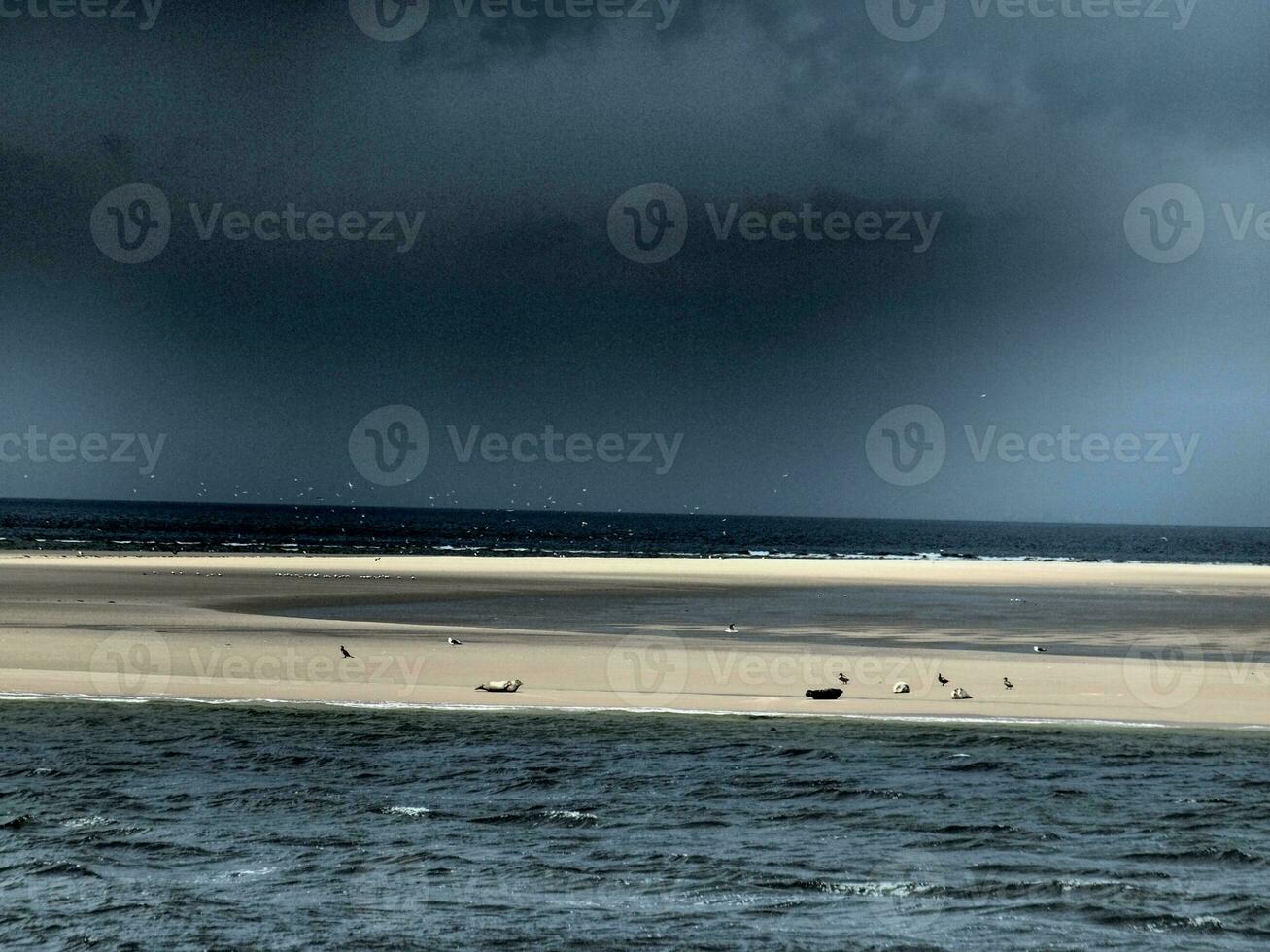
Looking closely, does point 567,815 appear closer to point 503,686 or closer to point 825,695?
point 503,686

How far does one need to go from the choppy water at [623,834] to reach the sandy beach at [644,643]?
91.2 inches

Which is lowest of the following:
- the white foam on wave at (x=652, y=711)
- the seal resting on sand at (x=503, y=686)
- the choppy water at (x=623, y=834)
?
the choppy water at (x=623, y=834)

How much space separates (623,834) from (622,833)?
7cm

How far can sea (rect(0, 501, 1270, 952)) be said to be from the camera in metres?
9.01

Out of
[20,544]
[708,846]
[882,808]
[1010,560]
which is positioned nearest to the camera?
[708,846]

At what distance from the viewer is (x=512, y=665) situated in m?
22.1

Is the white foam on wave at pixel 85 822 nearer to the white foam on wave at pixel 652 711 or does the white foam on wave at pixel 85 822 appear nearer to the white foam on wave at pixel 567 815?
the white foam on wave at pixel 567 815

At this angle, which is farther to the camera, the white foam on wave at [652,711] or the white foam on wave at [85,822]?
the white foam on wave at [652,711]

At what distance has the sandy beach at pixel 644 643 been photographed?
62.0 ft

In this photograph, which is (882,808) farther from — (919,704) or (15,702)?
(15,702)

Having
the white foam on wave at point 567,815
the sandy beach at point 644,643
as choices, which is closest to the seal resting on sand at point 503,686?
the sandy beach at point 644,643

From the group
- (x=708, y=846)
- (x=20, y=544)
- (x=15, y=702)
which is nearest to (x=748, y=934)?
(x=708, y=846)

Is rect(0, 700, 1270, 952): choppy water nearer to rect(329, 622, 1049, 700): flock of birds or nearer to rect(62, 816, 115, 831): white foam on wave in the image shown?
rect(62, 816, 115, 831): white foam on wave

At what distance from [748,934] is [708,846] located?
7.14ft
